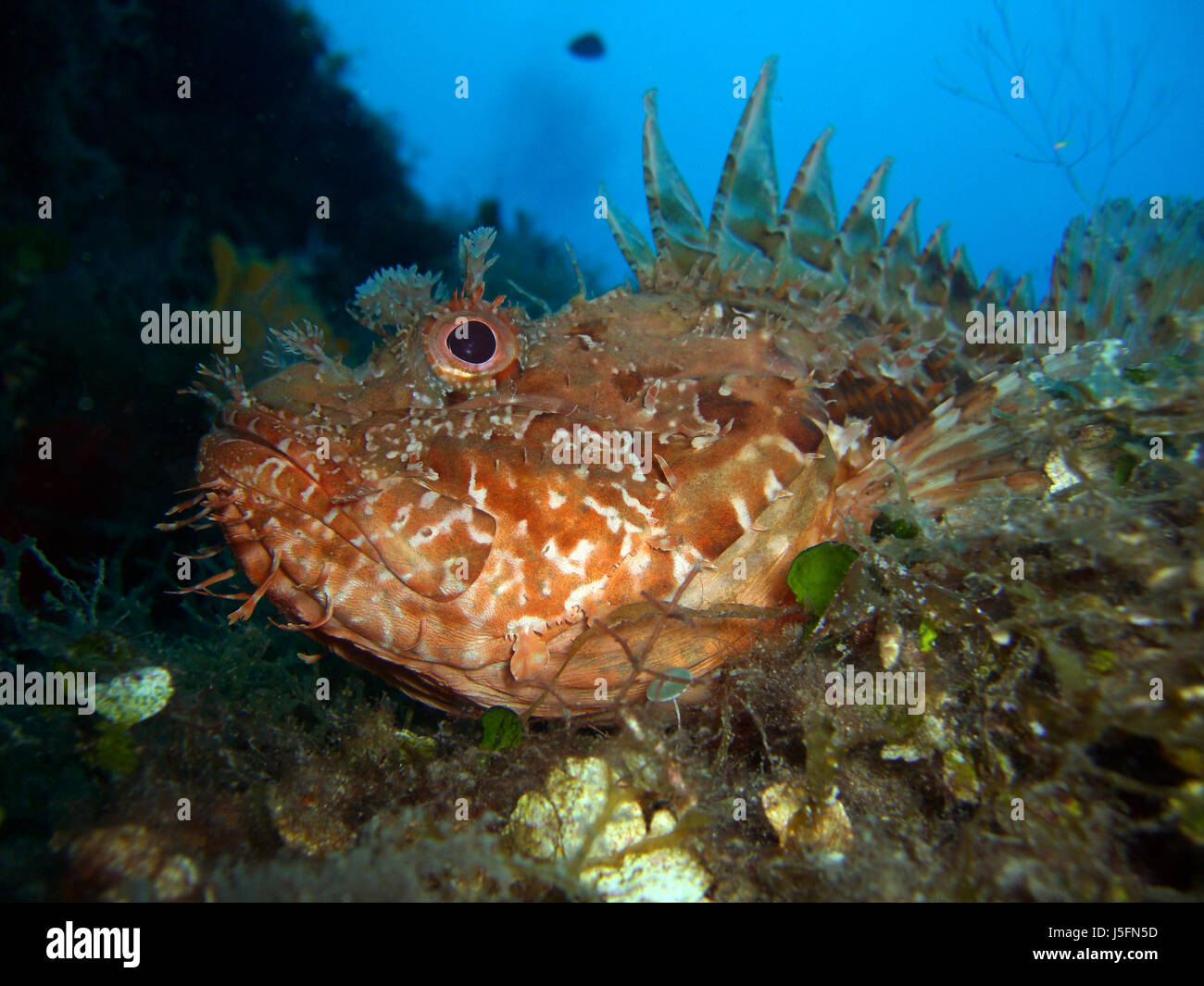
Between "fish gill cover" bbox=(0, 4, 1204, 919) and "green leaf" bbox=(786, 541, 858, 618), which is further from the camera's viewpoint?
"green leaf" bbox=(786, 541, 858, 618)

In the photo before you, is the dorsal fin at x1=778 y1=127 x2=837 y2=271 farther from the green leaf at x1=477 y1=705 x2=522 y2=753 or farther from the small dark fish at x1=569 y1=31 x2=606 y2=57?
the small dark fish at x1=569 y1=31 x2=606 y2=57

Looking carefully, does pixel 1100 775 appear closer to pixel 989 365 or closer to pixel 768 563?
pixel 768 563

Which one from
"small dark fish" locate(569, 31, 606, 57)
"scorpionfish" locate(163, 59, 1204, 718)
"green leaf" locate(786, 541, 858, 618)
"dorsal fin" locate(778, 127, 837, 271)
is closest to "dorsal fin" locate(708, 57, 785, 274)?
"dorsal fin" locate(778, 127, 837, 271)

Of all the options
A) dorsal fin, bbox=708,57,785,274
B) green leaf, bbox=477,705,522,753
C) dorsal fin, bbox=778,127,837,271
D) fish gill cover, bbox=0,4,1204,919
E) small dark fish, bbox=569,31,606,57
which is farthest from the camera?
small dark fish, bbox=569,31,606,57

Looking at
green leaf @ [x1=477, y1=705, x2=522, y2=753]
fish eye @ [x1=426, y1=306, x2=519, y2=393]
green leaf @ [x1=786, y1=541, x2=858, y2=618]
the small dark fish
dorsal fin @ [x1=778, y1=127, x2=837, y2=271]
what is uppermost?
the small dark fish

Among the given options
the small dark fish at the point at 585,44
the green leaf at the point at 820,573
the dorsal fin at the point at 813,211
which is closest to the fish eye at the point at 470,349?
the green leaf at the point at 820,573

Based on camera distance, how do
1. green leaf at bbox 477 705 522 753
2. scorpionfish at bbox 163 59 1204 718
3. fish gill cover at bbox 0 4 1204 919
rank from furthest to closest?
green leaf at bbox 477 705 522 753 → scorpionfish at bbox 163 59 1204 718 → fish gill cover at bbox 0 4 1204 919

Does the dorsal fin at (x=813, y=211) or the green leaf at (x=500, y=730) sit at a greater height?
the dorsal fin at (x=813, y=211)

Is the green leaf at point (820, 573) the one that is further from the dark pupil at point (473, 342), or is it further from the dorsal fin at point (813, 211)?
the dorsal fin at point (813, 211)
